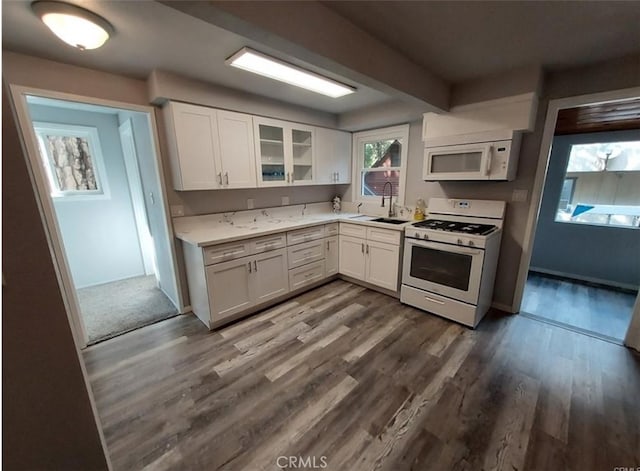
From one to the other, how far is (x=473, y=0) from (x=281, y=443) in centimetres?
274

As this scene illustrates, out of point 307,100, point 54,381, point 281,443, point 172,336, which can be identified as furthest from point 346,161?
point 54,381

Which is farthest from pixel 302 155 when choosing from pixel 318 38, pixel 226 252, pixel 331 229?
pixel 318 38

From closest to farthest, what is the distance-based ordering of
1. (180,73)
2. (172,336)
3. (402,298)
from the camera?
(180,73)
(172,336)
(402,298)

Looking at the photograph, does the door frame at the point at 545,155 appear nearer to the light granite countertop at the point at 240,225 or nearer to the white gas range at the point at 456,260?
the white gas range at the point at 456,260

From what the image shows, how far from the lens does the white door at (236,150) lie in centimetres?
273

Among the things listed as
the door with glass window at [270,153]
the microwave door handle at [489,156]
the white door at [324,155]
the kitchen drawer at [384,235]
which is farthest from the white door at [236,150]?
the microwave door handle at [489,156]

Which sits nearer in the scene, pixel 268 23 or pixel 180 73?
pixel 268 23

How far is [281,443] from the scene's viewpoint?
1526 mm

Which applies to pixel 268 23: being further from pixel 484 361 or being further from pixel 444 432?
pixel 484 361

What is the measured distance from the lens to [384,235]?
10.3 ft

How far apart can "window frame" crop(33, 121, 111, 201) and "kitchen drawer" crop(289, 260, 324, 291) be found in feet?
10.00

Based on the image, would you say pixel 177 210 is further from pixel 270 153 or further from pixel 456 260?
pixel 456 260

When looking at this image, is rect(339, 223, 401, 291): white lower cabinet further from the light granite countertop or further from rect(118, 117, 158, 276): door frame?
rect(118, 117, 158, 276): door frame

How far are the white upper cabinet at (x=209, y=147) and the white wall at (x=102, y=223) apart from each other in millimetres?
1951
